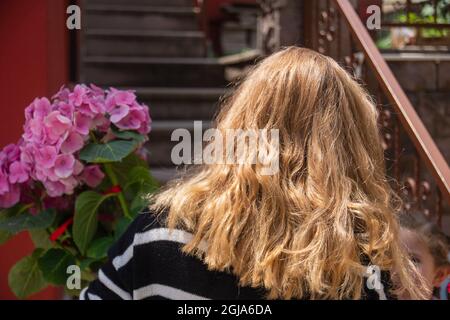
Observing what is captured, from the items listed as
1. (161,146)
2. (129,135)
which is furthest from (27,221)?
(161,146)

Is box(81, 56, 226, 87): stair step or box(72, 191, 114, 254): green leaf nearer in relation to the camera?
box(72, 191, 114, 254): green leaf

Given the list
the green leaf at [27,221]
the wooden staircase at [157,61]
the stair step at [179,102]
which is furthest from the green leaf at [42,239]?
the stair step at [179,102]

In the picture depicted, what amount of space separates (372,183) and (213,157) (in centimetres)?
33

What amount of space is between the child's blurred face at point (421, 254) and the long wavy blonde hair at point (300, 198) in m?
0.93

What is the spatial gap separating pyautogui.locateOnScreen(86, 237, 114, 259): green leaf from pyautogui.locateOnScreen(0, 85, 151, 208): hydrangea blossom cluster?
19cm

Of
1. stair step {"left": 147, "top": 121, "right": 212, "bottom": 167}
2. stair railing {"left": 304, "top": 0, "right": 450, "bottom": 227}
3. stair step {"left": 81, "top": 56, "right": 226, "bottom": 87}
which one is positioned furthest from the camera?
stair step {"left": 81, "top": 56, "right": 226, "bottom": 87}

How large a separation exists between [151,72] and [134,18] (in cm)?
110

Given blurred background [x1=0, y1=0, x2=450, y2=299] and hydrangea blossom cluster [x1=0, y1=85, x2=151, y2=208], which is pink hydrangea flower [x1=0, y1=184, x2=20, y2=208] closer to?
hydrangea blossom cluster [x1=0, y1=85, x2=151, y2=208]

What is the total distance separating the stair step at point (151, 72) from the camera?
5219mm

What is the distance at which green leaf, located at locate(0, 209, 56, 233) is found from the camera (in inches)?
82.2


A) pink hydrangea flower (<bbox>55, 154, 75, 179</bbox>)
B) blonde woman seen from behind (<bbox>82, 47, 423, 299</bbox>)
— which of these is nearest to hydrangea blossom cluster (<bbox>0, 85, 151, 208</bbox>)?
pink hydrangea flower (<bbox>55, 154, 75, 179</bbox>)

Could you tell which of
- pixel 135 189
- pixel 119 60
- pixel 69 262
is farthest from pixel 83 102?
pixel 119 60

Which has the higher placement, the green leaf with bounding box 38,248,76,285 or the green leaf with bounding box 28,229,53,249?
the green leaf with bounding box 28,229,53,249
